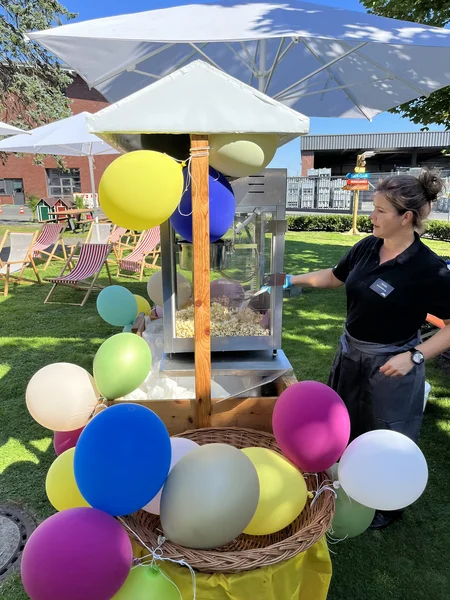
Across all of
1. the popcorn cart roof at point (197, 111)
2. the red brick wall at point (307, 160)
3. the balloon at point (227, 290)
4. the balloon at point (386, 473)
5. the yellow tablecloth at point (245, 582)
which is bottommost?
the red brick wall at point (307, 160)

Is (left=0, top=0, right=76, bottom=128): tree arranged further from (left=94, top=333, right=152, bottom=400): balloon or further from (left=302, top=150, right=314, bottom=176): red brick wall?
(left=302, top=150, right=314, bottom=176): red brick wall

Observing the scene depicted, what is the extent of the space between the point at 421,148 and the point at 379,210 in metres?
30.3

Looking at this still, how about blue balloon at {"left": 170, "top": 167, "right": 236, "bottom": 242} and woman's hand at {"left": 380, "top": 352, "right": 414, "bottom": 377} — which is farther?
woman's hand at {"left": 380, "top": 352, "right": 414, "bottom": 377}

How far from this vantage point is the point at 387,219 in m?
1.87

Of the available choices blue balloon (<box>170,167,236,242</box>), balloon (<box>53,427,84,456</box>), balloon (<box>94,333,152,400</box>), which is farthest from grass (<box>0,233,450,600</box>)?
blue balloon (<box>170,167,236,242</box>)

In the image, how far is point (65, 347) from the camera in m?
4.46

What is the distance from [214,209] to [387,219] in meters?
0.84

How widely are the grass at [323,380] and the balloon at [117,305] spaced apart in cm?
96

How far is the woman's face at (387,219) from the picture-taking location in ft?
6.08

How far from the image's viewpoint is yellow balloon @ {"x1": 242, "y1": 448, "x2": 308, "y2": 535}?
4.51ft

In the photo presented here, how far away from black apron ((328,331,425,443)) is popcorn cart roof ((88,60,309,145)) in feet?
3.70

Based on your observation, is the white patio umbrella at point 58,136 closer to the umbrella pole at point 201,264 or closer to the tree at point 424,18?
the tree at point 424,18

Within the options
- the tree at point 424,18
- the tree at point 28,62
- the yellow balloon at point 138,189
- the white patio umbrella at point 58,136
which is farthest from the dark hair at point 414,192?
the tree at point 28,62

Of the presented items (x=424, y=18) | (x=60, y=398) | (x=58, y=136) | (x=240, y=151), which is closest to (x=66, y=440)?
(x=60, y=398)
